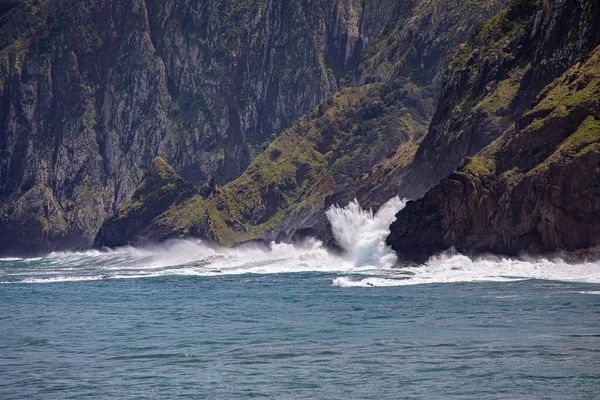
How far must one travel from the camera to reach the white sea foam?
246ft

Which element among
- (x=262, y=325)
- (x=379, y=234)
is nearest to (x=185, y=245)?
(x=379, y=234)

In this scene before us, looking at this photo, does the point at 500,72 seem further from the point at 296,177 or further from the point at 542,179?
the point at 296,177

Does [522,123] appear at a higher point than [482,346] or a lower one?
higher

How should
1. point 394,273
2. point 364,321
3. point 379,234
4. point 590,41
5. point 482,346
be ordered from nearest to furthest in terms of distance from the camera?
point 482,346
point 364,321
point 394,273
point 590,41
point 379,234

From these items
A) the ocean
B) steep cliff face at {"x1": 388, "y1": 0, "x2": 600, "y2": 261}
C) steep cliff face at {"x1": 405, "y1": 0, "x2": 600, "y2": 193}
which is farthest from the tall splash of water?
the ocean

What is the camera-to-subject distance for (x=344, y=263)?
111562mm

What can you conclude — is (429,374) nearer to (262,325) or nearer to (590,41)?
(262,325)

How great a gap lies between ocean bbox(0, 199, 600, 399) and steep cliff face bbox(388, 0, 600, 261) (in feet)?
8.67

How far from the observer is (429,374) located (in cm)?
3459

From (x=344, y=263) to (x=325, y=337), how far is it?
67.0 meters

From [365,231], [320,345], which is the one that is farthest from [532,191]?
[320,345]

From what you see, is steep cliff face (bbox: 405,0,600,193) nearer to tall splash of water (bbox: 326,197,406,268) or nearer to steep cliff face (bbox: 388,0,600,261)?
steep cliff face (bbox: 388,0,600,261)

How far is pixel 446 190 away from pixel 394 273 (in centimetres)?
886

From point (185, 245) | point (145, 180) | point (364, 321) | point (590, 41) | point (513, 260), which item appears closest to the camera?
point (364, 321)
